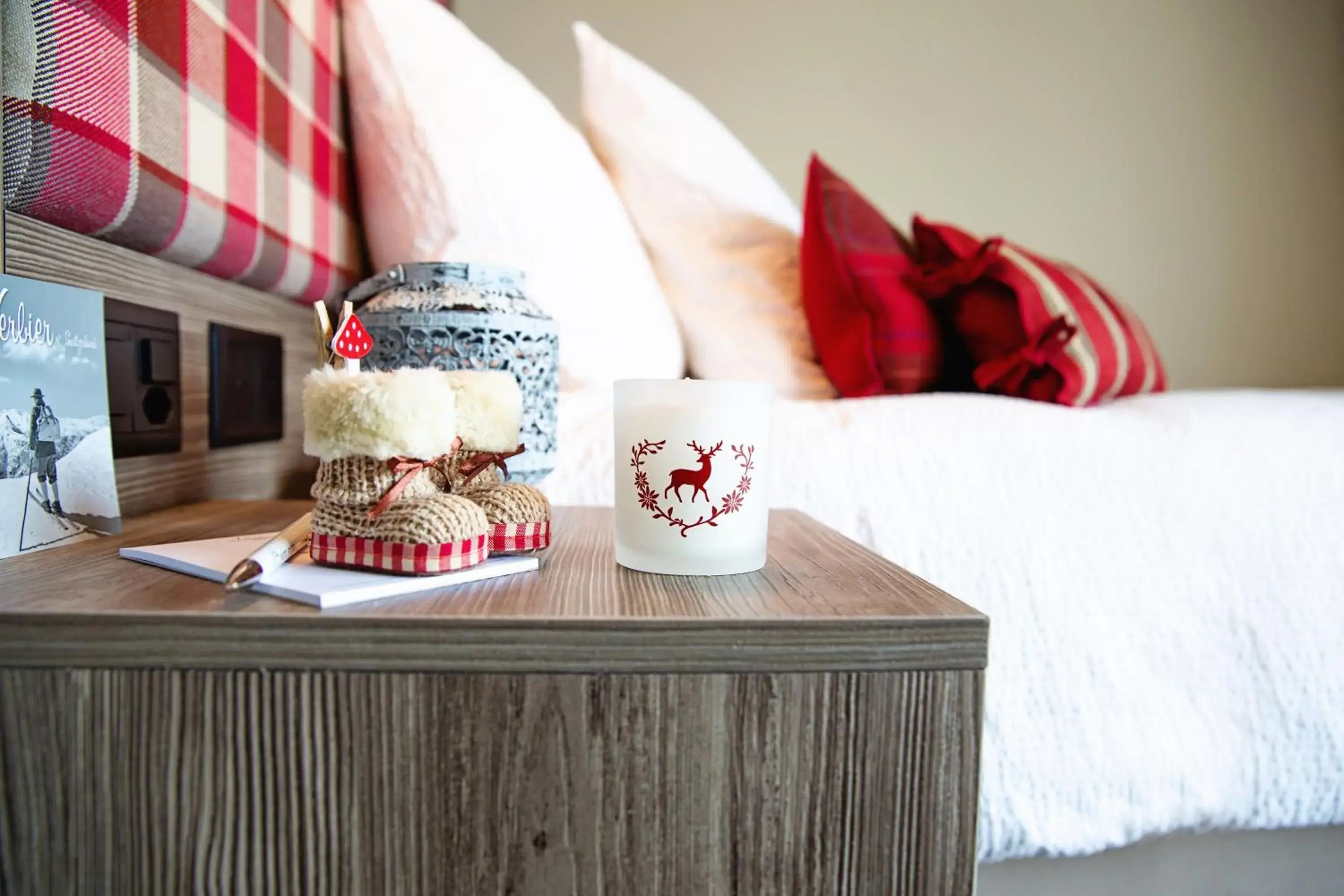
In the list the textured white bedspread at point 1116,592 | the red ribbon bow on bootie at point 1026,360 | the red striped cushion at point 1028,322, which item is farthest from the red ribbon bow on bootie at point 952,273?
the textured white bedspread at point 1116,592

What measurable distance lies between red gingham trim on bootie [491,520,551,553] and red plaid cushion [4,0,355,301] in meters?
0.36

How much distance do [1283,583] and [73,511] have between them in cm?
94

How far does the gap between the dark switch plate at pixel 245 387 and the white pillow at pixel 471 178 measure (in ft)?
0.58

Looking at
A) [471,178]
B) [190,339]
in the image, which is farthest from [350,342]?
[471,178]

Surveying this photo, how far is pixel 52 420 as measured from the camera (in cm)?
47

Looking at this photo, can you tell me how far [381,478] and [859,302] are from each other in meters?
0.78

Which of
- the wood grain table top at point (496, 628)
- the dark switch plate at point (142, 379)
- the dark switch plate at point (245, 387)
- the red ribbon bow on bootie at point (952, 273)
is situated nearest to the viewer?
the wood grain table top at point (496, 628)

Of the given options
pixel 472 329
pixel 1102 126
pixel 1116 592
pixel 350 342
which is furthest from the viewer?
pixel 1102 126

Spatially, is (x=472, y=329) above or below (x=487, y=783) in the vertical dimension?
above

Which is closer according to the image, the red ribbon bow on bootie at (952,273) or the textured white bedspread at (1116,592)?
the textured white bedspread at (1116,592)

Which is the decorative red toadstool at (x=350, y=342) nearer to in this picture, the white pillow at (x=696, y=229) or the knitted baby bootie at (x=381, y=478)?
the knitted baby bootie at (x=381, y=478)

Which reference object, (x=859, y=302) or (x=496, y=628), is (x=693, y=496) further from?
(x=859, y=302)

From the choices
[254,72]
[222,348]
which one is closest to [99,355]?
[222,348]

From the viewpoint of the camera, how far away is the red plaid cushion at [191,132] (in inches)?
18.6
